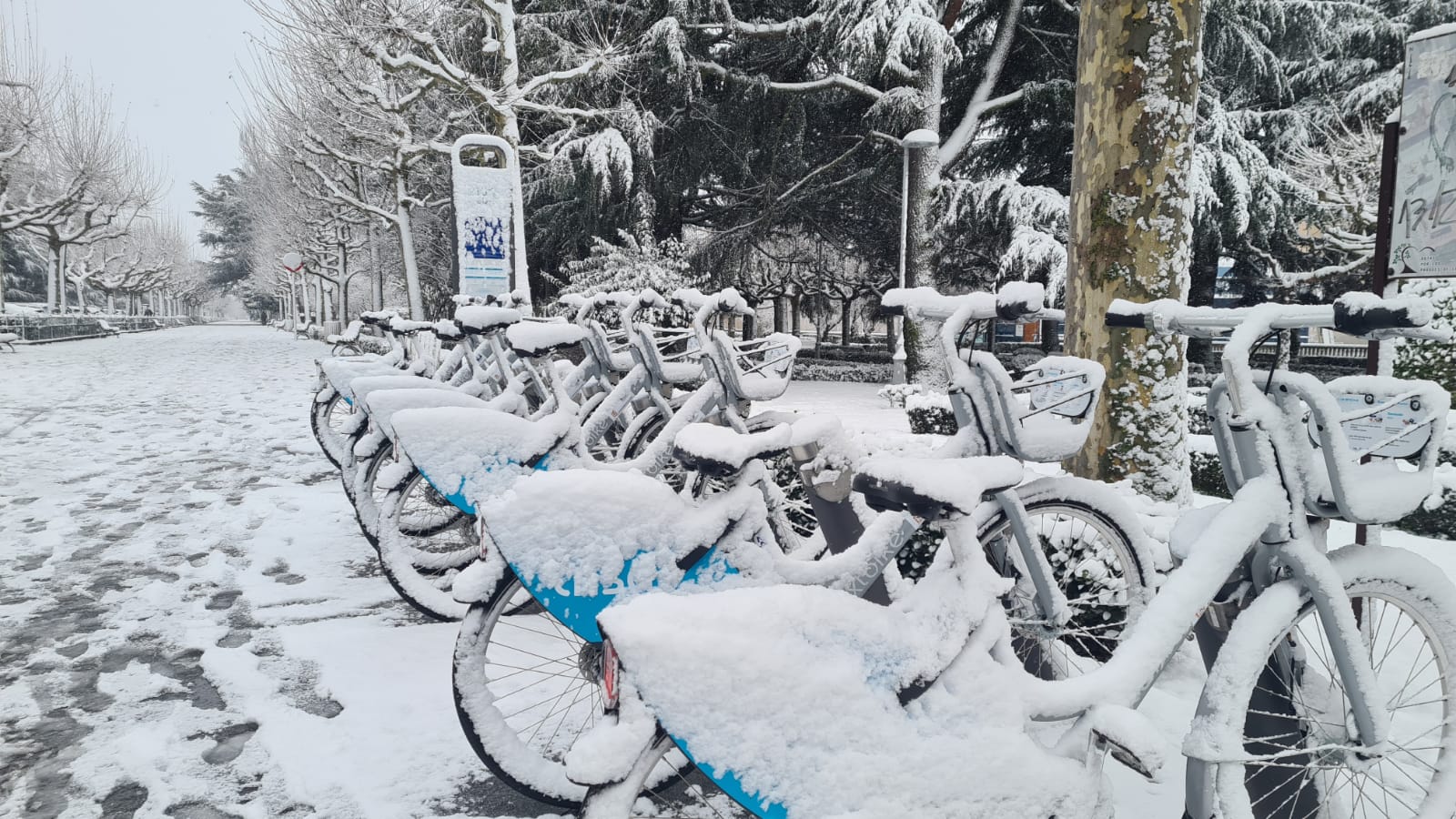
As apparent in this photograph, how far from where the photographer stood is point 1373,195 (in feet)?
54.4

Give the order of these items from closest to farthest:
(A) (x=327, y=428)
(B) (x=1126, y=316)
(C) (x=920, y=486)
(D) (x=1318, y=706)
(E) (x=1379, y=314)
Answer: (C) (x=920, y=486) → (E) (x=1379, y=314) → (D) (x=1318, y=706) → (B) (x=1126, y=316) → (A) (x=327, y=428)

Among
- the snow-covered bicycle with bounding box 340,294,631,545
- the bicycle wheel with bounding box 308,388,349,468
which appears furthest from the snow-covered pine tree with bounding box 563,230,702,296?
the snow-covered bicycle with bounding box 340,294,631,545

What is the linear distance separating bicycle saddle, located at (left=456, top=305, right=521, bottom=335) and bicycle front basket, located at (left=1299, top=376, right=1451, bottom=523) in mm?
3291

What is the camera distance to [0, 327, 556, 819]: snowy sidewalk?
2555mm

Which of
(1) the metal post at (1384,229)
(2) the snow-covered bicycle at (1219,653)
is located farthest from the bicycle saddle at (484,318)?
(1) the metal post at (1384,229)

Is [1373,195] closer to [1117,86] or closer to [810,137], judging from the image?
[810,137]

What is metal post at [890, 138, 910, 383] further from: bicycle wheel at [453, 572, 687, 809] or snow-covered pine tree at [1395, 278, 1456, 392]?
bicycle wheel at [453, 572, 687, 809]

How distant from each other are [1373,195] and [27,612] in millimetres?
20716

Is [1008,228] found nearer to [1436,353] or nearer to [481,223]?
[1436,353]

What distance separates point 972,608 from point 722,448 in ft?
2.06

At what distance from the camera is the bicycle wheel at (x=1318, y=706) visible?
5.76 feet

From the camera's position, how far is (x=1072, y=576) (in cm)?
315

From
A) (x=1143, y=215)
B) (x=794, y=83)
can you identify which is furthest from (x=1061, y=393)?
(x=794, y=83)

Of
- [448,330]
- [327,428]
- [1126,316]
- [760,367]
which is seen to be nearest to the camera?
[1126,316]
